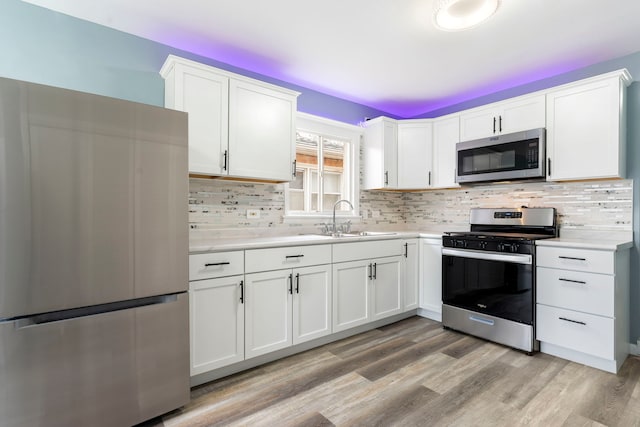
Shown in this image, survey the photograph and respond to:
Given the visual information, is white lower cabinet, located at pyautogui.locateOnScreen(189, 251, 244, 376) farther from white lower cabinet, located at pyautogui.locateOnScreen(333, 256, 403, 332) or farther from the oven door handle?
the oven door handle

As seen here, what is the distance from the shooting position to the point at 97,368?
150cm

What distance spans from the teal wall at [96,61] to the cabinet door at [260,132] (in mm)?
→ 563

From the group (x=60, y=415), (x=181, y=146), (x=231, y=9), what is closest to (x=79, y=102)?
(x=181, y=146)

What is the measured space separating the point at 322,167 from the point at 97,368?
269cm

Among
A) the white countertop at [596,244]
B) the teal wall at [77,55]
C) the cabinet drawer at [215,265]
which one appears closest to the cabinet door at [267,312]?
the cabinet drawer at [215,265]

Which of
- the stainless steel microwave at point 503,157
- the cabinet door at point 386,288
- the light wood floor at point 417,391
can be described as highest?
the stainless steel microwave at point 503,157

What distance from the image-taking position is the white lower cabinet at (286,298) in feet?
7.40

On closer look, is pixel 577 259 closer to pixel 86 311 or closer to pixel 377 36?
pixel 377 36

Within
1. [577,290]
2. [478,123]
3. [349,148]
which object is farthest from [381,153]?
[577,290]

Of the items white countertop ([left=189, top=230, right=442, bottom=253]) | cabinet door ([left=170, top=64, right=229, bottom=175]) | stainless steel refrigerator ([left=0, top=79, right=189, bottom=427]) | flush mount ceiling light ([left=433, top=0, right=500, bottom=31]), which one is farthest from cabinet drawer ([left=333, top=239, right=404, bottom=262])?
flush mount ceiling light ([left=433, top=0, right=500, bottom=31])

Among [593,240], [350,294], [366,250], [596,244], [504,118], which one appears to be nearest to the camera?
[596,244]

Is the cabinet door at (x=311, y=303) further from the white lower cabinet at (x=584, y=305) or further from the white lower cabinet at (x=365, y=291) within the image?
the white lower cabinet at (x=584, y=305)

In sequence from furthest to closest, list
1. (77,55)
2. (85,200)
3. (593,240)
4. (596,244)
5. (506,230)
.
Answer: (506,230) < (593,240) < (596,244) < (77,55) < (85,200)

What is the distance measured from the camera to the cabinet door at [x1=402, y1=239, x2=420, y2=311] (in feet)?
10.8
